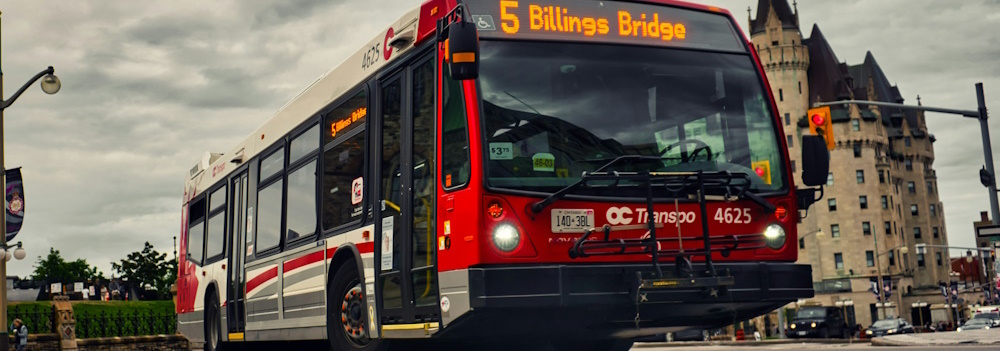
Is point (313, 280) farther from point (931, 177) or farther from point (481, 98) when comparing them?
point (931, 177)

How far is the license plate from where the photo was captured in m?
8.34

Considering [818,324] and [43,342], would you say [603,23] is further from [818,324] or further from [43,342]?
[43,342]

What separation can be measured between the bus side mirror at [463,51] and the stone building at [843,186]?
97.6 meters

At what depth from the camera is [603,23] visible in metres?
9.20

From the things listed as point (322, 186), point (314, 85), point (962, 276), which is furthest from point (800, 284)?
point (962, 276)

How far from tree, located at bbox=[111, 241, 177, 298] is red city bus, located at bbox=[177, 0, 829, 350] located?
11423 cm

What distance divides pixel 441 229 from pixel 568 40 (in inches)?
71.7

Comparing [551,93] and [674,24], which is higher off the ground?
[674,24]

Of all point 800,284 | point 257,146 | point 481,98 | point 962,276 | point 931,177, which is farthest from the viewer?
point 962,276

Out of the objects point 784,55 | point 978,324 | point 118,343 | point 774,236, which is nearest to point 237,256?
point 774,236

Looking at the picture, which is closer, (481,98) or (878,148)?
(481,98)

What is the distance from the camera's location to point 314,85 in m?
12.5

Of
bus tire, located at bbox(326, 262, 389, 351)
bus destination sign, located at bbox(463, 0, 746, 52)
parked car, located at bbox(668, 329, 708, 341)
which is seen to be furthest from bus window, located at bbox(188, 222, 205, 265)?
parked car, located at bbox(668, 329, 708, 341)

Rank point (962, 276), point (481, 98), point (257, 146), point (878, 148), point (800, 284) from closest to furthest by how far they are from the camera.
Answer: point (481, 98) < point (800, 284) < point (257, 146) < point (878, 148) < point (962, 276)
